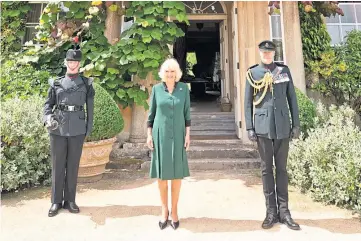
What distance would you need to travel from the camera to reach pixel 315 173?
341cm

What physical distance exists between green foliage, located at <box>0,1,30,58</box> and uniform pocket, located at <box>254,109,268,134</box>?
563cm

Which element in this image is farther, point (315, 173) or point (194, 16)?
point (194, 16)

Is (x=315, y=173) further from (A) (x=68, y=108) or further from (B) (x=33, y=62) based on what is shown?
(B) (x=33, y=62)

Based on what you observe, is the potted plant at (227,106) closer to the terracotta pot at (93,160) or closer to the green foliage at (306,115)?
the green foliage at (306,115)

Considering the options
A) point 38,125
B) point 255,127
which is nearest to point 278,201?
point 255,127

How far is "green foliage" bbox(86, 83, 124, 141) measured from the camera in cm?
413

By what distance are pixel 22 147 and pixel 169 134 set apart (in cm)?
231

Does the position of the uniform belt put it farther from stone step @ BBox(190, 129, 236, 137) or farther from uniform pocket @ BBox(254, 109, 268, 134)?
stone step @ BBox(190, 129, 236, 137)

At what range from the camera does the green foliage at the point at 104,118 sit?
163 inches

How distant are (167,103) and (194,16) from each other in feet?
16.1

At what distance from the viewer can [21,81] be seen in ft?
16.9

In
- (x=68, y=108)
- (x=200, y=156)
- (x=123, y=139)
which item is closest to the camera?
(x=68, y=108)

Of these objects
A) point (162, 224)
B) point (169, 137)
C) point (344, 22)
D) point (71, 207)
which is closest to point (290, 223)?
point (162, 224)

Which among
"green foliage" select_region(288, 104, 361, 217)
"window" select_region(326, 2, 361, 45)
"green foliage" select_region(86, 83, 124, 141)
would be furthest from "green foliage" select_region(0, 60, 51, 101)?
"window" select_region(326, 2, 361, 45)
